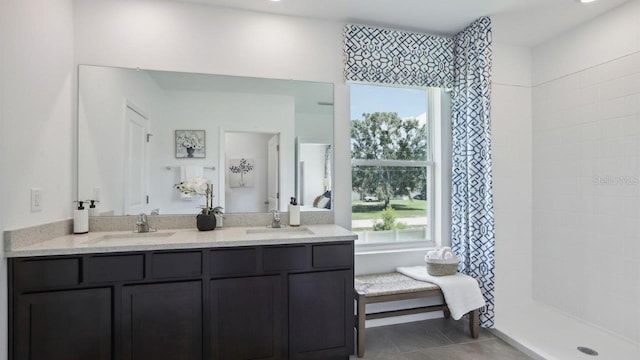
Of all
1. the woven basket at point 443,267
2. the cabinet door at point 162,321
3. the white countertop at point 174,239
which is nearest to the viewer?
the white countertop at point 174,239

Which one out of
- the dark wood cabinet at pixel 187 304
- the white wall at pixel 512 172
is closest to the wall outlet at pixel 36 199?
the dark wood cabinet at pixel 187 304

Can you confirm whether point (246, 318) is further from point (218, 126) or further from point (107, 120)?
A: point (107, 120)

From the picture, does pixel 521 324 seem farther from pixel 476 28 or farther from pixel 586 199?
pixel 476 28

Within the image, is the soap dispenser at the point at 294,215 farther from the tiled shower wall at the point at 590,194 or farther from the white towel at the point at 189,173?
the tiled shower wall at the point at 590,194

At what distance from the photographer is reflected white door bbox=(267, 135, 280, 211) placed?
105 inches

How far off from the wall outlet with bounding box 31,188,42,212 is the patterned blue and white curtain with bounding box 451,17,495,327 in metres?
3.11

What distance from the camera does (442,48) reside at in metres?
2.98

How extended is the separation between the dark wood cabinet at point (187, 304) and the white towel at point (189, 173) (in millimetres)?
660

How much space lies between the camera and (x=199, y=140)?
8.32 ft

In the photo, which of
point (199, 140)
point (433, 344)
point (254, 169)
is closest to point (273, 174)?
point (254, 169)

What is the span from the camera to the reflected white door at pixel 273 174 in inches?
105

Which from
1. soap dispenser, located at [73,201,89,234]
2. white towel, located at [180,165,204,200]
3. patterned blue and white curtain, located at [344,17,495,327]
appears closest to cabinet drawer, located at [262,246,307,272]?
white towel, located at [180,165,204,200]

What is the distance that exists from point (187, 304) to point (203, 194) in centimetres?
86

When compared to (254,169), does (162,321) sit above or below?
below
